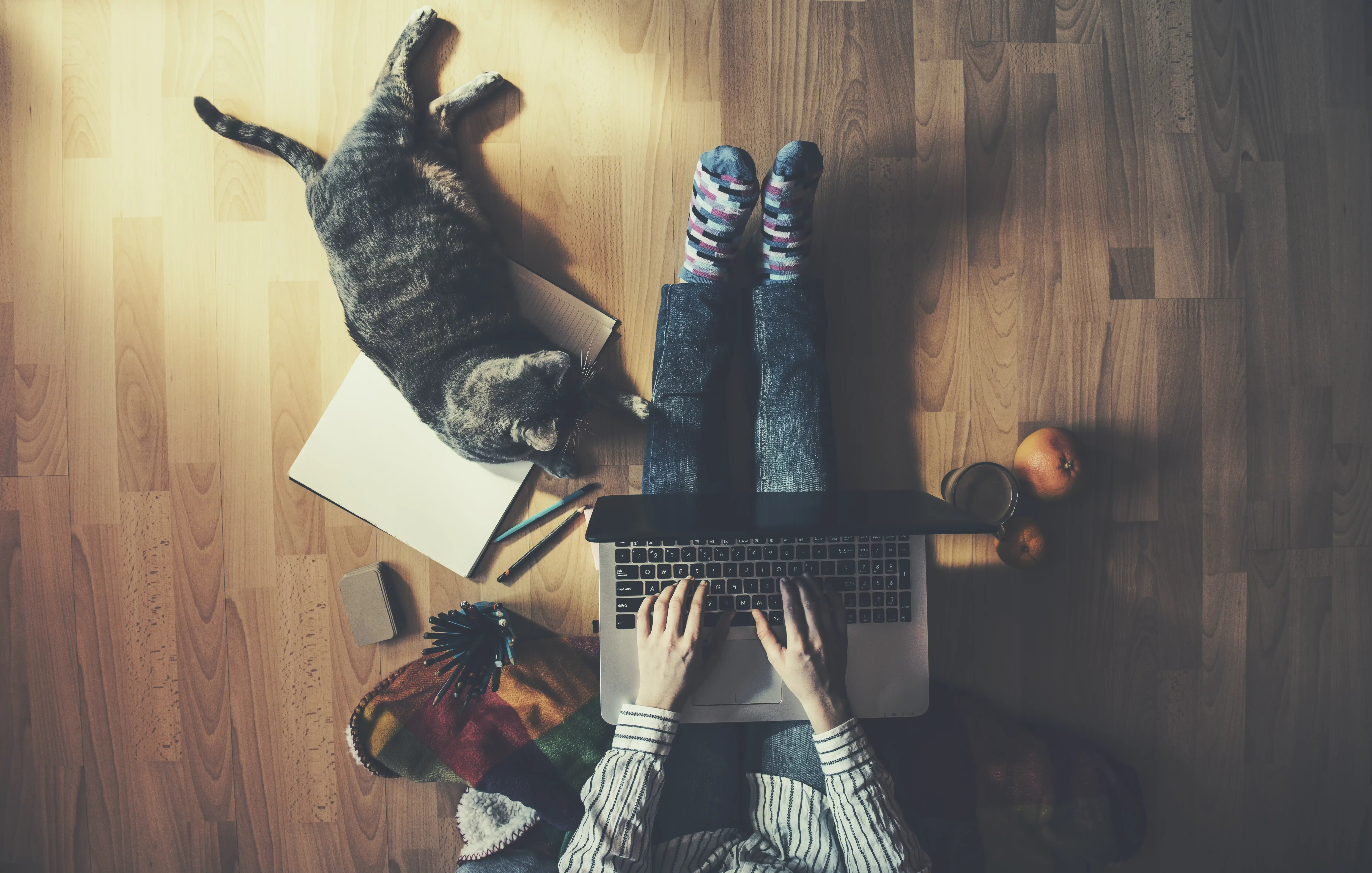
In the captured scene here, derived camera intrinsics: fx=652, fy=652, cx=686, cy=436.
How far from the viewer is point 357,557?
1274 millimetres

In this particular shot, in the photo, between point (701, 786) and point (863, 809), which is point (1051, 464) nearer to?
point (863, 809)

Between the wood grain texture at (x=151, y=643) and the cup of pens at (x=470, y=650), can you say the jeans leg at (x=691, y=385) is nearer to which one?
the cup of pens at (x=470, y=650)

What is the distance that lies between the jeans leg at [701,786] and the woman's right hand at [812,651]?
0.20 meters

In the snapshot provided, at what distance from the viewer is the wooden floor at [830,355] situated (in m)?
1.26

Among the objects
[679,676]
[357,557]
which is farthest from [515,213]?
[679,676]

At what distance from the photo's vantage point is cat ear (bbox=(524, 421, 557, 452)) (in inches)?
41.2

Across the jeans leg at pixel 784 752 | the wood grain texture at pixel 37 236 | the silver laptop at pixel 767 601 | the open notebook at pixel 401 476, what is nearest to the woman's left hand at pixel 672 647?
the silver laptop at pixel 767 601

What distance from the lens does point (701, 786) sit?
3.56ft

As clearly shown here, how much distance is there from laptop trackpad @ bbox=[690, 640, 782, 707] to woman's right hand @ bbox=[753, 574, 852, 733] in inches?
1.4

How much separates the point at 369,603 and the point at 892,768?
3.27 feet

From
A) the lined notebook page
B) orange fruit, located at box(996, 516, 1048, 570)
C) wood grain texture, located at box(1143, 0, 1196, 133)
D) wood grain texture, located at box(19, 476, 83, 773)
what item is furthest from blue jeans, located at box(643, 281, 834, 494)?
wood grain texture, located at box(19, 476, 83, 773)

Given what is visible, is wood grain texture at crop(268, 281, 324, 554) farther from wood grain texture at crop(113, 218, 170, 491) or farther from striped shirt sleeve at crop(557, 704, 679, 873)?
striped shirt sleeve at crop(557, 704, 679, 873)

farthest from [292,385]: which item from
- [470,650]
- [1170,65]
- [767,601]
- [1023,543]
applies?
[1170,65]

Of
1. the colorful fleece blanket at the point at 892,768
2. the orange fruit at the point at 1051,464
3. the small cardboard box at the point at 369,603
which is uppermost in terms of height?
the orange fruit at the point at 1051,464
